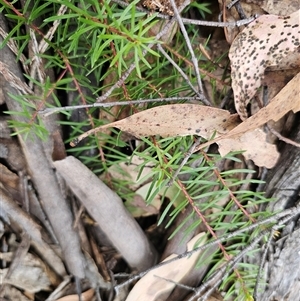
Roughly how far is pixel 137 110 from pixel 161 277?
14.4 inches

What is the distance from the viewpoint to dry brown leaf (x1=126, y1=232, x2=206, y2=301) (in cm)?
→ 83

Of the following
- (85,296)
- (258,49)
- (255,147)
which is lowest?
(85,296)

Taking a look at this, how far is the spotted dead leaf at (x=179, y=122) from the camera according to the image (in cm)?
64

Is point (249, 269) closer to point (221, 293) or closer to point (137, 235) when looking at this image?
point (221, 293)

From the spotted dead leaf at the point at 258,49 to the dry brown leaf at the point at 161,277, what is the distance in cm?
31

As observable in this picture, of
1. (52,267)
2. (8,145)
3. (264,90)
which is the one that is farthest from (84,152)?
(264,90)

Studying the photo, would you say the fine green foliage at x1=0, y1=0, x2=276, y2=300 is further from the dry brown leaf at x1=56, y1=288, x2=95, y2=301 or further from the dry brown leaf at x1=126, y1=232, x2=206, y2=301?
the dry brown leaf at x1=56, y1=288, x2=95, y2=301

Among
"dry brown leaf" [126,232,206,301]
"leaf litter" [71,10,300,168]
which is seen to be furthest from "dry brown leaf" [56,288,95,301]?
"leaf litter" [71,10,300,168]

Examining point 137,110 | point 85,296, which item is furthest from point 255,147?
point 85,296

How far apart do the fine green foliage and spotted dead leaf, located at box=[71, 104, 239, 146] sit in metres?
0.03

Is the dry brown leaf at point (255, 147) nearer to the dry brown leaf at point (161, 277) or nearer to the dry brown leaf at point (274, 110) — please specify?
the dry brown leaf at point (274, 110)

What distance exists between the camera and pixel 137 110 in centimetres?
68

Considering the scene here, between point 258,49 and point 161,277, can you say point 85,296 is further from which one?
point 258,49

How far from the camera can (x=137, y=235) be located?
2.81 feet
